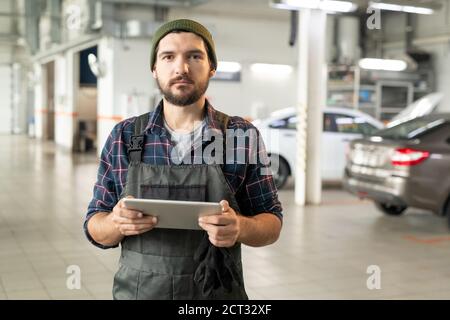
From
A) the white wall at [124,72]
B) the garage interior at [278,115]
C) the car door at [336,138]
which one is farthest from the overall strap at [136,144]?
the white wall at [124,72]

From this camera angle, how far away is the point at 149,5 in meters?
12.6

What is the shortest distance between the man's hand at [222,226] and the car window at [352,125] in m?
8.79

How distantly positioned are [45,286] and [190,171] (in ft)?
10.4

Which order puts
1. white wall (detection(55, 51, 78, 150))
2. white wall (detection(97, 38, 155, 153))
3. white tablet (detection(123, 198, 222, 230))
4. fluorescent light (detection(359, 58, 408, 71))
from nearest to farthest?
white tablet (detection(123, 198, 222, 230))
white wall (detection(97, 38, 155, 153))
fluorescent light (detection(359, 58, 408, 71))
white wall (detection(55, 51, 78, 150))

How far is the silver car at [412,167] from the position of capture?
6.58 meters

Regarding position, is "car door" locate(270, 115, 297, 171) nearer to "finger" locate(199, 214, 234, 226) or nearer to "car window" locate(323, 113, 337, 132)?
"car window" locate(323, 113, 337, 132)

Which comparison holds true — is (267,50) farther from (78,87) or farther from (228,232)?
(228,232)

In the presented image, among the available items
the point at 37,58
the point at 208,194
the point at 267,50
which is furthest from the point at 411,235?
the point at 37,58

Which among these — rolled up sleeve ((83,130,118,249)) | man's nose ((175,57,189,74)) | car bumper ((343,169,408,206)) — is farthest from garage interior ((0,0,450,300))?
man's nose ((175,57,189,74))

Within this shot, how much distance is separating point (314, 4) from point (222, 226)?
6.78m

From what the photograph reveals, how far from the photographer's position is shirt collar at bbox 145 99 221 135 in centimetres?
186

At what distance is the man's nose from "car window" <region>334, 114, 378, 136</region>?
8.65 meters

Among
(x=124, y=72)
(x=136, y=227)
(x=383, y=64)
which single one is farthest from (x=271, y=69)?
(x=136, y=227)

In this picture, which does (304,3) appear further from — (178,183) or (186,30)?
(178,183)
